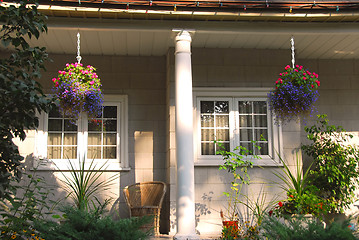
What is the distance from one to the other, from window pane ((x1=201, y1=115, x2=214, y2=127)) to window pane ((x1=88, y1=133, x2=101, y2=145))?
1611 millimetres

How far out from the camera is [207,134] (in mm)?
6555

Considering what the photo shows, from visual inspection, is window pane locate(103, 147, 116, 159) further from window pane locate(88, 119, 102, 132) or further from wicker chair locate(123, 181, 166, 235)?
wicker chair locate(123, 181, 166, 235)

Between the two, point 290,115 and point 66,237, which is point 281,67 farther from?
point 66,237

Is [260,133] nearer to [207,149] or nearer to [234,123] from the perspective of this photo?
[234,123]

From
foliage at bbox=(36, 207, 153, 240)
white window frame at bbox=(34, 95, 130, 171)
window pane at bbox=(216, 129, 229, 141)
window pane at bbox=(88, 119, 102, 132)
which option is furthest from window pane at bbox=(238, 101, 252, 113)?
foliage at bbox=(36, 207, 153, 240)

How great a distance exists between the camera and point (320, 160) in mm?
6316

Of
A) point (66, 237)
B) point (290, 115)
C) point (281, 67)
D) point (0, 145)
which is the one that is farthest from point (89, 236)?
point (281, 67)

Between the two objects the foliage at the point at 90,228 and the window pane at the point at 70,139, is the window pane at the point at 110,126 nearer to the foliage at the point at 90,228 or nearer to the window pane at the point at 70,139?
the window pane at the point at 70,139

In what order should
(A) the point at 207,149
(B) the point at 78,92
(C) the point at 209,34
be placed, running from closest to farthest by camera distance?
(B) the point at 78,92 < (C) the point at 209,34 < (A) the point at 207,149

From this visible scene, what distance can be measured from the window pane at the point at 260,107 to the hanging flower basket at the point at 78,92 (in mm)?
2603

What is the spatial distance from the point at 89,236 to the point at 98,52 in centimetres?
482

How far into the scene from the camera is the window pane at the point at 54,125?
21.7 feet

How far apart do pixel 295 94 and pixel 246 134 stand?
1.54m

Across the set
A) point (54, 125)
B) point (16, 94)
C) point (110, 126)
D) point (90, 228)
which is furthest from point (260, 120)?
point (90, 228)
